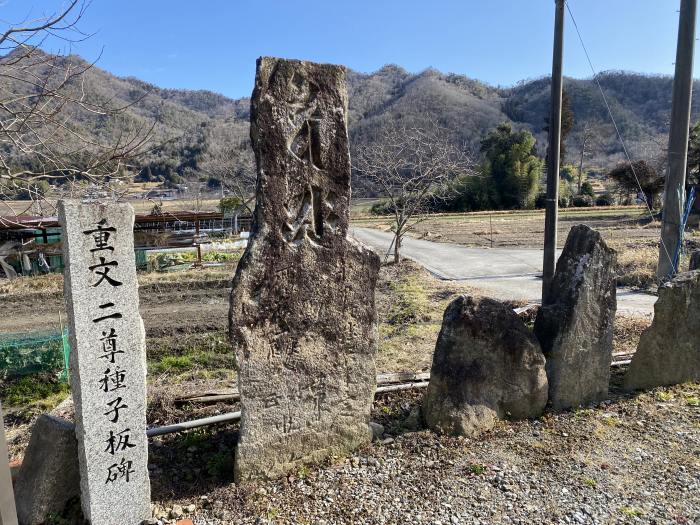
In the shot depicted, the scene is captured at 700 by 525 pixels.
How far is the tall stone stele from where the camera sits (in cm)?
416

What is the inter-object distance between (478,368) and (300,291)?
1992 mm

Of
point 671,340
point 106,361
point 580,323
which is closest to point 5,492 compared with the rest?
point 106,361

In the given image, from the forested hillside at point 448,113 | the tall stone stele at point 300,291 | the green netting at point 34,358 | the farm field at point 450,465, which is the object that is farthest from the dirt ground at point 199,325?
the forested hillside at point 448,113

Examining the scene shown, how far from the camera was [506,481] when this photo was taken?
421cm

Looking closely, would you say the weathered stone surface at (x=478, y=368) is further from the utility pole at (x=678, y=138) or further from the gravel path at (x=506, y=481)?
the utility pole at (x=678, y=138)

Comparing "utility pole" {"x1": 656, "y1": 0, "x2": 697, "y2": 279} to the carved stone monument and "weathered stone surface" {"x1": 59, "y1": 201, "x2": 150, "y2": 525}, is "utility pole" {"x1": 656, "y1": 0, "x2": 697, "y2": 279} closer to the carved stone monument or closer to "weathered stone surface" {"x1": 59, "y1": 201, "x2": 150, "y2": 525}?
"weathered stone surface" {"x1": 59, "y1": 201, "x2": 150, "y2": 525}

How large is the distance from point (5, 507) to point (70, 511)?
1712 millimetres

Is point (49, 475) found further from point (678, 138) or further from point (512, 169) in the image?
point (512, 169)

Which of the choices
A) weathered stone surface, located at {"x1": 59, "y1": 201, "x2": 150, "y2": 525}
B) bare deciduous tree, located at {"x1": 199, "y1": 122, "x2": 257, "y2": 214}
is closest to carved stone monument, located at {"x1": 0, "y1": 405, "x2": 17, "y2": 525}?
weathered stone surface, located at {"x1": 59, "y1": 201, "x2": 150, "y2": 525}

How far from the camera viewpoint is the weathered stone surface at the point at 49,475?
149 inches

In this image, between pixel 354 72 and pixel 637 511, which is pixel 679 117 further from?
pixel 354 72

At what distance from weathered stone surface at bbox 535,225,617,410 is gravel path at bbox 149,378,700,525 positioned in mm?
341

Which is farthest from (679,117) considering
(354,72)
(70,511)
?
(354,72)

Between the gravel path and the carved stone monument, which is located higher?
the carved stone monument
